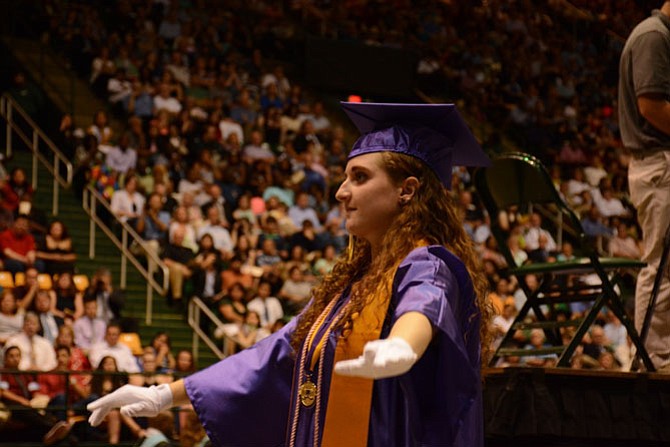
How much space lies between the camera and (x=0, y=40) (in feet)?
48.4

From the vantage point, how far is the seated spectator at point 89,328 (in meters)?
9.39

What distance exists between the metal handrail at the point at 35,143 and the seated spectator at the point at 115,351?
3296mm

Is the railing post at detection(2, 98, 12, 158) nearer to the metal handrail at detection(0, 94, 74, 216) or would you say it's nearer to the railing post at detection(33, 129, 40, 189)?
the metal handrail at detection(0, 94, 74, 216)

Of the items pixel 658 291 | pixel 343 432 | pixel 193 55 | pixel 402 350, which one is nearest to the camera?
pixel 402 350

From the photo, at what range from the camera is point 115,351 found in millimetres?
9305

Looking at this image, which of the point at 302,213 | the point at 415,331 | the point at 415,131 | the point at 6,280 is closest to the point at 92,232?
the point at 6,280

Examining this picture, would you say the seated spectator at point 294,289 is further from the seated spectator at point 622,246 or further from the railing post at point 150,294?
the seated spectator at point 622,246

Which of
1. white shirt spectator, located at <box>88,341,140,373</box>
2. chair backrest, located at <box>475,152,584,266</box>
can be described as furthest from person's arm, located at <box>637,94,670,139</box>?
white shirt spectator, located at <box>88,341,140,373</box>

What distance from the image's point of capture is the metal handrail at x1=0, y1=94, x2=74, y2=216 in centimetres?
1261

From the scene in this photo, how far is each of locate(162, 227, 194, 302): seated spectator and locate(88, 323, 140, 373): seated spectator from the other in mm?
1865

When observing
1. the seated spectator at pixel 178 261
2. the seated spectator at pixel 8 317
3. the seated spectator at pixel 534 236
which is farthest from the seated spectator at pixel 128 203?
the seated spectator at pixel 534 236

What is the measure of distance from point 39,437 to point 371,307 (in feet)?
16.0

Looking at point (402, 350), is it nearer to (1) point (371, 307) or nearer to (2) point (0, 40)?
(1) point (371, 307)

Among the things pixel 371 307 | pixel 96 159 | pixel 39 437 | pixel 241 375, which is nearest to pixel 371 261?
pixel 371 307
